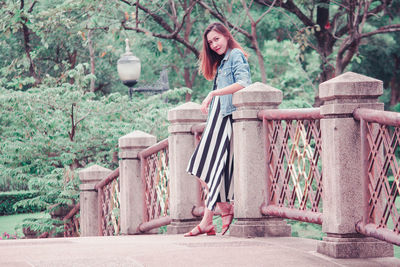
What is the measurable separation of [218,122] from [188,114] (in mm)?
1262

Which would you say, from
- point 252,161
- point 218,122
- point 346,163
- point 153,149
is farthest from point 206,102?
point 153,149

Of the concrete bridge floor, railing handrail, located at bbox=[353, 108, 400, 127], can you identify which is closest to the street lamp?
the concrete bridge floor

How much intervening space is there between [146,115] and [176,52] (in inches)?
513

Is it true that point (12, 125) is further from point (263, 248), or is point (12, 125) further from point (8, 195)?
point (8, 195)

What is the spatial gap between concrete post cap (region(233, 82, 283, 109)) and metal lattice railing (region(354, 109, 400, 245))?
166cm

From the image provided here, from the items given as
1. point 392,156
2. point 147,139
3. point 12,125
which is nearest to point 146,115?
point 12,125

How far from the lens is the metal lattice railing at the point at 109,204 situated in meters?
10.9

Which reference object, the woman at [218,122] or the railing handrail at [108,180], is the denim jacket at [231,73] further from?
the railing handrail at [108,180]

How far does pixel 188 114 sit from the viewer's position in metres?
8.32

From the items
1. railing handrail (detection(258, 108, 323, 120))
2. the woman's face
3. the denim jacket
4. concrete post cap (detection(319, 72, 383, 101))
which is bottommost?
railing handrail (detection(258, 108, 323, 120))

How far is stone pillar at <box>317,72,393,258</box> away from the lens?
5.30 metres

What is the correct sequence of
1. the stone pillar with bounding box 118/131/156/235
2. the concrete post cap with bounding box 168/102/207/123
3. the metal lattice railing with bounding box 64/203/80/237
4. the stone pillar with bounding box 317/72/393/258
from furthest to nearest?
the metal lattice railing with bounding box 64/203/80/237, the stone pillar with bounding box 118/131/156/235, the concrete post cap with bounding box 168/102/207/123, the stone pillar with bounding box 317/72/393/258

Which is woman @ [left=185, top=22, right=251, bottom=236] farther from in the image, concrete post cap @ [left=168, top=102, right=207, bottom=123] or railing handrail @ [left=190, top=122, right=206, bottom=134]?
concrete post cap @ [left=168, top=102, right=207, bottom=123]

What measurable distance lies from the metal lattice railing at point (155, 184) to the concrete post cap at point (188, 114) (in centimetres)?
67
